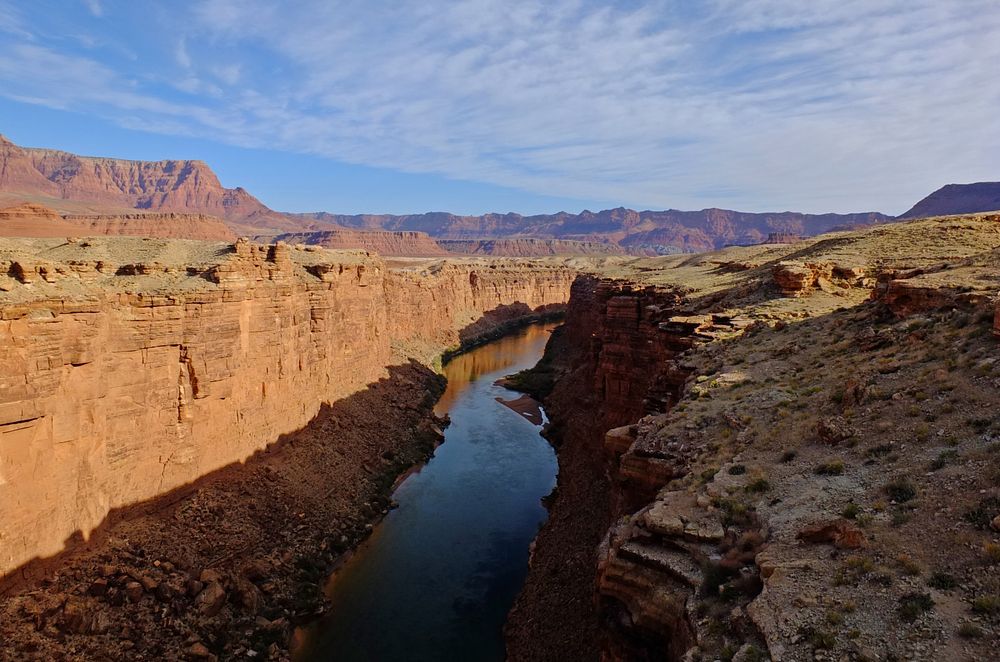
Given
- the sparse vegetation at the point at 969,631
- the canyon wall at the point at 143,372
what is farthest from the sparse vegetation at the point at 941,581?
the canyon wall at the point at 143,372

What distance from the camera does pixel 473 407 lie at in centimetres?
5562

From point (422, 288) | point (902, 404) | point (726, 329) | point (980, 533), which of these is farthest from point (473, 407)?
point (980, 533)

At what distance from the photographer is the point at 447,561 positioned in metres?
28.3

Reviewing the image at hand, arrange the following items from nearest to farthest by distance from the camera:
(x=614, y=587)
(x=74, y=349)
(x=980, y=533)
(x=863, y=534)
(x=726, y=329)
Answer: (x=980, y=533) < (x=863, y=534) < (x=614, y=587) < (x=74, y=349) < (x=726, y=329)

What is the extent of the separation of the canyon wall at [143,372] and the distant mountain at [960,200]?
161 m

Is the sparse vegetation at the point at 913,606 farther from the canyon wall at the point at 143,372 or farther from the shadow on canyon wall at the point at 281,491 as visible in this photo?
the shadow on canyon wall at the point at 281,491

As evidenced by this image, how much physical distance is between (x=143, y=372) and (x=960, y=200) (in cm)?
19119

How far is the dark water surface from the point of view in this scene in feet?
73.9

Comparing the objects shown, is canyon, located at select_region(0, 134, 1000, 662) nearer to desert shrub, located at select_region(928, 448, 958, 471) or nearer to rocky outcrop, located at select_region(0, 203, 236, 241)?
desert shrub, located at select_region(928, 448, 958, 471)

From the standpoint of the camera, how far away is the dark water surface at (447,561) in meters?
22.5

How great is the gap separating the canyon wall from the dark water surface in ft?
27.3

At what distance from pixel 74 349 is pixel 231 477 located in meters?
10.1

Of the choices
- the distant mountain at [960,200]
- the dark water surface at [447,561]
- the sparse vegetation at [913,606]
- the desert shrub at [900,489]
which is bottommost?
the dark water surface at [447,561]

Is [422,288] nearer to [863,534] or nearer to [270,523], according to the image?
[270,523]
